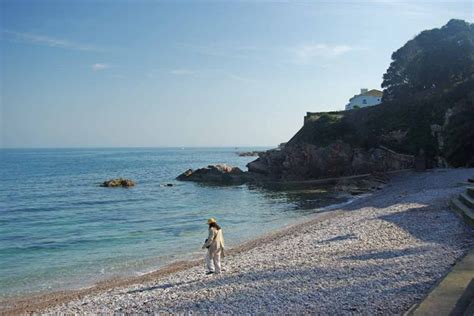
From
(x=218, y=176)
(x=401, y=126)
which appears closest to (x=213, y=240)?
(x=218, y=176)

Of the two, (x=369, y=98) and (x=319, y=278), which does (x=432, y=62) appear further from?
(x=319, y=278)

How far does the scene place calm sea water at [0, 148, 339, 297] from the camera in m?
18.3

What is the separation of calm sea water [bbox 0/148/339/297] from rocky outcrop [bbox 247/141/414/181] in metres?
9.66

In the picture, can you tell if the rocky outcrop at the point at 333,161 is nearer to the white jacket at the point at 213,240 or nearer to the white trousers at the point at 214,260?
the white trousers at the point at 214,260

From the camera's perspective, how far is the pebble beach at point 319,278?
A: 9.42m

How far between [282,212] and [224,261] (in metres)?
16.3

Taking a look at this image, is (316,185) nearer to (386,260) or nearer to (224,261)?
(224,261)

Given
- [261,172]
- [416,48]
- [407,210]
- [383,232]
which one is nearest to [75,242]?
[383,232]

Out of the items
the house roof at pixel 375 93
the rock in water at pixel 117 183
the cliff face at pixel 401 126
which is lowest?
the rock in water at pixel 117 183

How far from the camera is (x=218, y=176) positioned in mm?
61125

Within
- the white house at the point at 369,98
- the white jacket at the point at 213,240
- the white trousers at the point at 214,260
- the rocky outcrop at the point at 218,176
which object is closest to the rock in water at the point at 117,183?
the rocky outcrop at the point at 218,176

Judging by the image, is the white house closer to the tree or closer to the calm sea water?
the tree

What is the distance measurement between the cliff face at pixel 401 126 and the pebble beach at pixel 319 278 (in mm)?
35615

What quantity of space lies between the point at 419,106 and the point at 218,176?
3143cm
